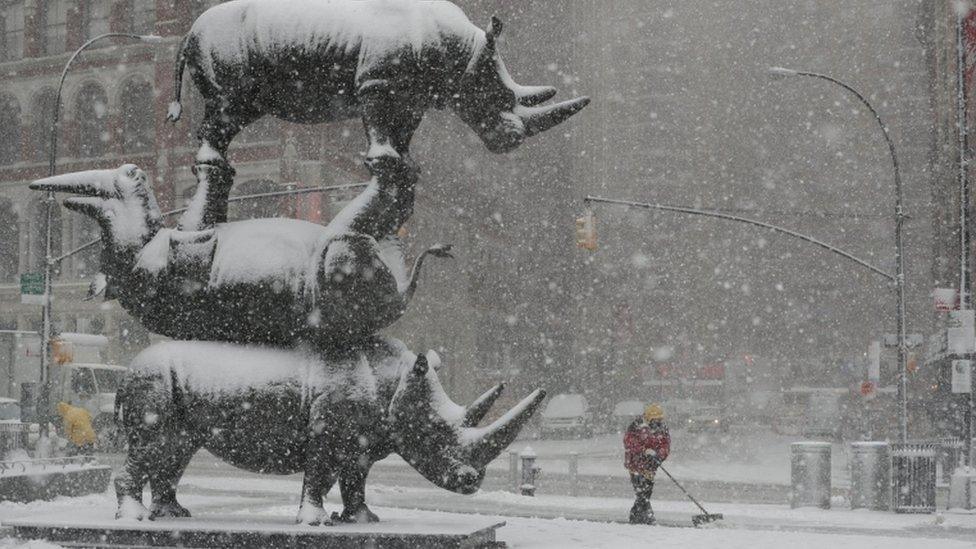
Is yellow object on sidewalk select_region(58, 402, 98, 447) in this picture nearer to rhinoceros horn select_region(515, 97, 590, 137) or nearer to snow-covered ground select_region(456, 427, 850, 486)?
snow-covered ground select_region(456, 427, 850, 486)

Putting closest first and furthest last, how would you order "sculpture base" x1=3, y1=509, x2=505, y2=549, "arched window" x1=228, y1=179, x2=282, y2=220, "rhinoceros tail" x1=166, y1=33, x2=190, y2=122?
1. "sculpture base" x1=3, y1=509, x2=505, y2=549
2. "rhinoceros tail" x1=166, y1=33, x2=190, y2=122
3. "arched window" x1=228, y1=179, x2=282, y2=220

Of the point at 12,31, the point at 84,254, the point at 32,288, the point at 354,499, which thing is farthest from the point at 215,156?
the point at 12,31

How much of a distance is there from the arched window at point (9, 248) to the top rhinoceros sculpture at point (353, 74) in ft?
128

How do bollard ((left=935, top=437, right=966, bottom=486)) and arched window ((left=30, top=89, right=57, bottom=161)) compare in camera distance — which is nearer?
bollard ((left=935, top=437, right=966, bottom=486))

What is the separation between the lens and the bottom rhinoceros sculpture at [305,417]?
300 inches

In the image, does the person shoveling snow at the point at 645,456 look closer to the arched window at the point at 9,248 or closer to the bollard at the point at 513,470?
the bollard at the point at 513,470

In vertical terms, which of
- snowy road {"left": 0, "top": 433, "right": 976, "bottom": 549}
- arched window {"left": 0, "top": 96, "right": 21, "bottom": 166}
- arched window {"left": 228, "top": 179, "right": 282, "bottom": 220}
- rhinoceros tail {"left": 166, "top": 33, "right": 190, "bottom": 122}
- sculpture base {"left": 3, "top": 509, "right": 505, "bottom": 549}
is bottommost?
snowy road {"left": 0, "top": 433, "right": 976, "bottom": 549}

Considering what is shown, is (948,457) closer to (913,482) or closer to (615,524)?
(913,482)

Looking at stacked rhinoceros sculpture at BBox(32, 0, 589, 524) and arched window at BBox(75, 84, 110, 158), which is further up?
arched window at BBox(75, 84, 110, 158)

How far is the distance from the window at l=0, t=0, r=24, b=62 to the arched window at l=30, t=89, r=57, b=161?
113 inches

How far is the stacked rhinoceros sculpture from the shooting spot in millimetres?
7684

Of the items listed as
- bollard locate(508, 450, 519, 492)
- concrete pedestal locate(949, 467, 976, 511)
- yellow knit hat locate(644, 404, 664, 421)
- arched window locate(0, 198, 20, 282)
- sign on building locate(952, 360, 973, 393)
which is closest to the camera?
yellow knit hat locate(644, 404, 664, 421)

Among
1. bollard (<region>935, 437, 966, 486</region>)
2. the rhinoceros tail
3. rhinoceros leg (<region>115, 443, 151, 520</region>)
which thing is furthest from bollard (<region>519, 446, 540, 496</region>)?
rhinoceros leg (<region>115, 443, 151, 520</region>)

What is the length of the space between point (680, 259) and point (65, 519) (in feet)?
313
